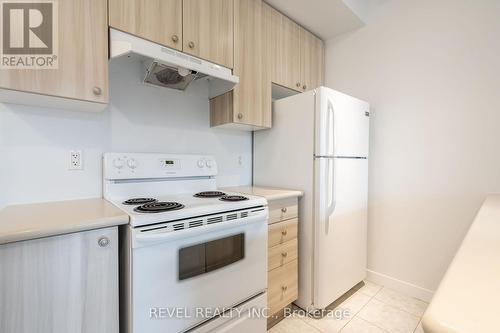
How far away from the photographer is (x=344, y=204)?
193 cm

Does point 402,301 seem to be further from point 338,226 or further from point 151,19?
point 151,19

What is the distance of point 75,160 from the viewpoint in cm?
141

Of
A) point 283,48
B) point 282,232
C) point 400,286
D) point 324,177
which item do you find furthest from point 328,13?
point 400,286

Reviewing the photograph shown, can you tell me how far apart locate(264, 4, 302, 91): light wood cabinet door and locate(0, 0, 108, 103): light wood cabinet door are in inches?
49.0

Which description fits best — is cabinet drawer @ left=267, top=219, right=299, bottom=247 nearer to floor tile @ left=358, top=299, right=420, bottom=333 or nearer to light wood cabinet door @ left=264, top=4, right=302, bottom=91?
floor tile @ left=358, top=299, right=420, bottom=333

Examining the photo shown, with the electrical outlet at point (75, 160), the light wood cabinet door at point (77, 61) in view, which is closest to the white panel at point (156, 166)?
the electrical outlet at point (75, 160)

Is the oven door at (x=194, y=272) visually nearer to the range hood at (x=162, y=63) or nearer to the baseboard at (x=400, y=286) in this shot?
the range hood at (x=162, y=63)

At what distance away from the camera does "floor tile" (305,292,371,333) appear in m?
1.69

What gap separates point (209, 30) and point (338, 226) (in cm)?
175

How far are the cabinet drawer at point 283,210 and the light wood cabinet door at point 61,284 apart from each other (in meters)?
0.98

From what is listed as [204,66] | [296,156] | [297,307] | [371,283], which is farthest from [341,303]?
[204,66]

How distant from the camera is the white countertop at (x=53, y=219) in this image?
84 centimetres

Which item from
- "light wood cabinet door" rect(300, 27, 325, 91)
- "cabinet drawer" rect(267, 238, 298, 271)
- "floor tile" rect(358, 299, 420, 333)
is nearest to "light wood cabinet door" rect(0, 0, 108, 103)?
"cabinet drawer" rect(267, 238, 298, 271)

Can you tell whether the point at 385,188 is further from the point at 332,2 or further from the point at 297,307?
the point at 332,2
